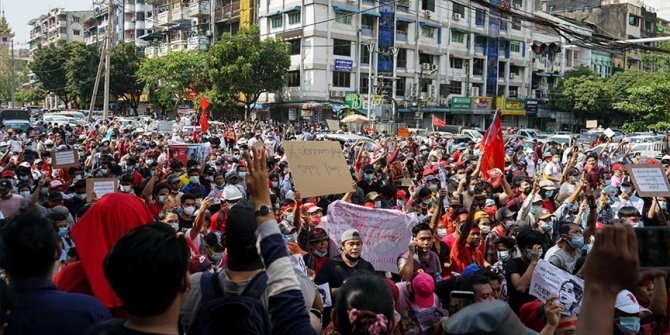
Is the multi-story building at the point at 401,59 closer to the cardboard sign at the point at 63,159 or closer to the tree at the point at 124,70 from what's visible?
the tree at the point at 124,70

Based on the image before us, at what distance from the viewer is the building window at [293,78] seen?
4234 cm

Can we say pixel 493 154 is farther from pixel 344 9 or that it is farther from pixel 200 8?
pixel 200 8

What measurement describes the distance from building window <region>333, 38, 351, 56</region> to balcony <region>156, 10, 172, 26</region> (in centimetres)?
2139

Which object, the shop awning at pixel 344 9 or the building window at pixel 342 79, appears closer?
the shop awning at pixel 344 9

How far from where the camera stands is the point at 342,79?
42344 mm

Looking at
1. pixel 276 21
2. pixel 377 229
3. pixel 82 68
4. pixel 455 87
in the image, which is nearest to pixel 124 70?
pixel 82 68

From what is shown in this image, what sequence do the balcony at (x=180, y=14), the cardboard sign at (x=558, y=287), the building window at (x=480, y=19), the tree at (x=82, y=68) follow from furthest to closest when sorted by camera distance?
the tree at (x=82, y=68), the balcony at (x=180, y=14), the building window at (x=480, y=19), the cardboard sign at (x=558, y=287)

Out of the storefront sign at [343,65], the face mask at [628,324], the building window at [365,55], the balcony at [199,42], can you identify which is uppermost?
the balcony at [199,42]

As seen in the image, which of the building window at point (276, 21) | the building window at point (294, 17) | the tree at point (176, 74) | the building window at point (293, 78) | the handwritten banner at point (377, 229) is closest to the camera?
the handwritten banner at point (377, 229)

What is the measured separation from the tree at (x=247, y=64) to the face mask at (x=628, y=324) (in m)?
35.0

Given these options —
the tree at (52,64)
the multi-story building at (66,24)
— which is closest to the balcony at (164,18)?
the tree at (52,64)

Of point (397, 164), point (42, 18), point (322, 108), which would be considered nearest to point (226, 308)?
point (397, 164)

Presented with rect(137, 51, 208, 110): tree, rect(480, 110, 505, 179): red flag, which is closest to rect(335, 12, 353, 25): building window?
rect(137, 51, 208, 110): tree

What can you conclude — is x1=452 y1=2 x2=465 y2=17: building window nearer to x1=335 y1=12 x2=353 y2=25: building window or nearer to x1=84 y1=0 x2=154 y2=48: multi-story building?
x1=335 y1=12 x2=353 y2=25: building window
